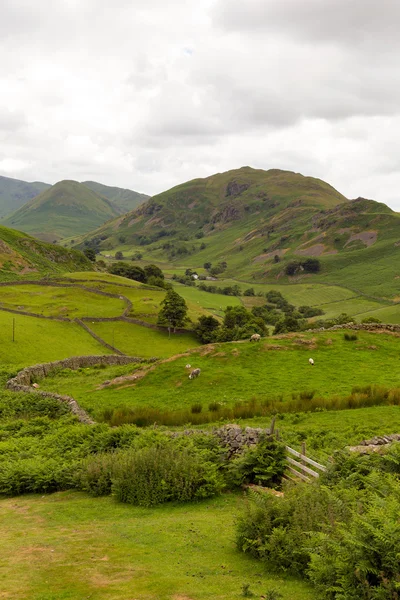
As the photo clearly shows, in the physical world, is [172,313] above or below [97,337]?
above

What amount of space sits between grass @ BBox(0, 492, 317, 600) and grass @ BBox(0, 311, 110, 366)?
45.7 m

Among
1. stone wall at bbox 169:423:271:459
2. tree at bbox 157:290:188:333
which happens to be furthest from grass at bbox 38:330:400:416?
tree at bbox 157:290:188:333

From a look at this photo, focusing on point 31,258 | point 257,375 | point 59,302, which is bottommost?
point 257,375

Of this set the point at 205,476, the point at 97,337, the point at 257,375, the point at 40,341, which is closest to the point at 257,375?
the point at 257,375

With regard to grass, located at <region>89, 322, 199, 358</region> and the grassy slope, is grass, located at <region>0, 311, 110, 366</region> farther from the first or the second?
the grassy slope

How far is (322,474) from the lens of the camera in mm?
15250

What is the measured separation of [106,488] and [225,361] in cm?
2135

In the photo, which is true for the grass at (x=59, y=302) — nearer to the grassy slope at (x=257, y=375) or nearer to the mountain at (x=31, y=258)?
the mountain at (x=31, y=258)

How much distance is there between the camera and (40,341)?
7200 cm

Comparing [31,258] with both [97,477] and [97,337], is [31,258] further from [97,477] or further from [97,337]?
[97,477]

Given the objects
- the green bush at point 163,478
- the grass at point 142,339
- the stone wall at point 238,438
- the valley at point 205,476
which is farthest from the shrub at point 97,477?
the grass at point 142,339

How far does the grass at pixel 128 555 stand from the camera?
10.1m

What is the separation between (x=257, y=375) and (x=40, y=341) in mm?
46963

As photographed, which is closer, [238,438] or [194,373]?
[238,438]
